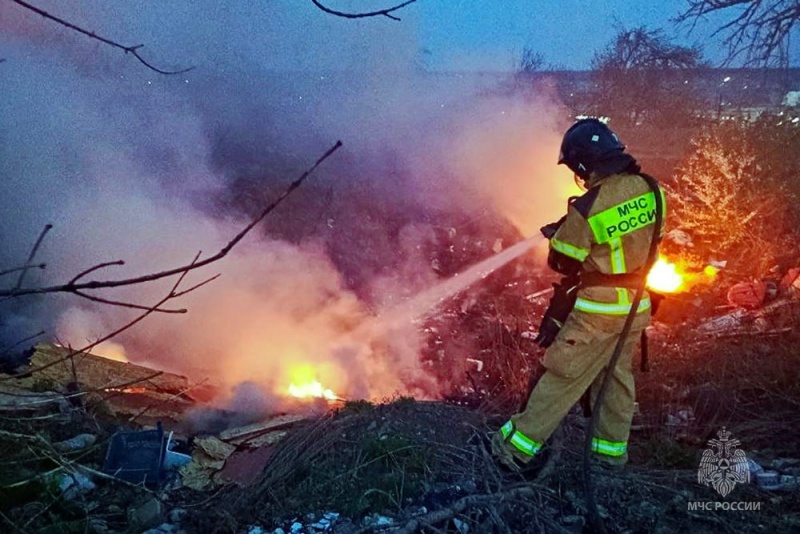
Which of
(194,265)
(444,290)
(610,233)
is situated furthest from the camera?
(444,290)

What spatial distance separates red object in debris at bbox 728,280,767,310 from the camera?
21.2 ft

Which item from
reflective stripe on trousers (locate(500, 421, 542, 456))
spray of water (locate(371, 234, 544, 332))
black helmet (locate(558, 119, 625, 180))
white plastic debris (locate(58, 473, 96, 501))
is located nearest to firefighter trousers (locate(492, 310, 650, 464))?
reflective stripe on trousers (locate(500, 421, 542, 456))

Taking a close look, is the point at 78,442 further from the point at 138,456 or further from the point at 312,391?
the point at 312,391

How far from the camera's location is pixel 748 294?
257 inches

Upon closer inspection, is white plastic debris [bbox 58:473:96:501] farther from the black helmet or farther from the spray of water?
the spray of water

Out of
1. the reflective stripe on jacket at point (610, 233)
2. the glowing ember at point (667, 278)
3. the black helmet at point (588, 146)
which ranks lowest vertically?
the reflective stripe on jacket at point (610, 233)

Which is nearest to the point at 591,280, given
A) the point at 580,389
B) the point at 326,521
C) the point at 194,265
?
the point at 580,389

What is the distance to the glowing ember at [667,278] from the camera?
273 inches

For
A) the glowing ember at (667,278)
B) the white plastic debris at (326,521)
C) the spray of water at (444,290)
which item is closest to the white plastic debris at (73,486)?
the white plastic debris at (326,521)

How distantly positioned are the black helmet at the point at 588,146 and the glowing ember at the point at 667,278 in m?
4.25

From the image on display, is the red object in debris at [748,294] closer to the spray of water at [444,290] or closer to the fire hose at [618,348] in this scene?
the spray of water at [444,290]

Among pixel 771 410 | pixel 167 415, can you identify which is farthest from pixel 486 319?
pixel 167 415

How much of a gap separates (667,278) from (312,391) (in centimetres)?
442

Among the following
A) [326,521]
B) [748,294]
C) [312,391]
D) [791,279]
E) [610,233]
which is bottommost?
[326,521]
